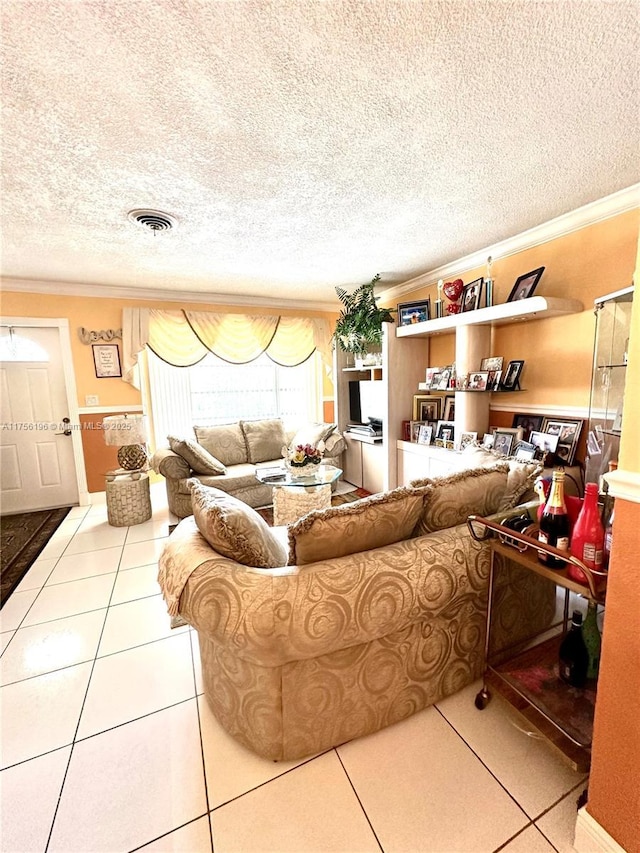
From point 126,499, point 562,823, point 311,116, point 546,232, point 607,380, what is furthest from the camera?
point 126,499

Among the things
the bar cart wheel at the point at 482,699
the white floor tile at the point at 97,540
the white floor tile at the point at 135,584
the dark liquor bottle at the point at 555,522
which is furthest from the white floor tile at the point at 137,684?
the dark liquor bottle at the point at 555,522

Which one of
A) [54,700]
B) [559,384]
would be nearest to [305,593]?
[54,700]

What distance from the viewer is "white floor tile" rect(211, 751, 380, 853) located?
1.06 m

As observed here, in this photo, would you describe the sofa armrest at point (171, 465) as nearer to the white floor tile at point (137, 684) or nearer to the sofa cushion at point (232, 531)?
the white floor tile at point (137, 684)

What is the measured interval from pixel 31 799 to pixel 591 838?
1.74m

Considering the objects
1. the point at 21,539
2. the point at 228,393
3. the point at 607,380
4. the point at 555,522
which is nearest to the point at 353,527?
the point at 555,522

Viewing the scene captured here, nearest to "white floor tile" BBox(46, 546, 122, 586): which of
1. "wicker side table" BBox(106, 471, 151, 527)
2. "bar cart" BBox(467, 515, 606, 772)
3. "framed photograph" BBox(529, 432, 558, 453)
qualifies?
"wicker side table" BBox(106, 471, 151, 527)

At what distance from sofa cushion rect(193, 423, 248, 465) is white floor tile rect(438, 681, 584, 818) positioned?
122 inches

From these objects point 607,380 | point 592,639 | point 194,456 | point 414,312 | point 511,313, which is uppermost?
point 414,312

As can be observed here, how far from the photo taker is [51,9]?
984 mm

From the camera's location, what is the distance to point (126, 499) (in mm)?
3371

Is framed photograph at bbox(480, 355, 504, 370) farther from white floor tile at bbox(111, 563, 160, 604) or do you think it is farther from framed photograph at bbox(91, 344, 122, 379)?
framed photograph at bbox(91, 344, 122, 379)

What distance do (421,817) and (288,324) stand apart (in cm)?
447

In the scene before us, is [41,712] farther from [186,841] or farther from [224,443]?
[224,443]
